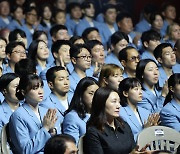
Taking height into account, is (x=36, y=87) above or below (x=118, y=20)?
below

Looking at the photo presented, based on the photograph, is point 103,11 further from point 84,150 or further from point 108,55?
point 84,150

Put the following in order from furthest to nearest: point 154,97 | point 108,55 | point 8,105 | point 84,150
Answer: point 108,55
point 154,97
point 8,105
point 84,150

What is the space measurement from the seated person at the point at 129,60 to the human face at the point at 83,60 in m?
0.39

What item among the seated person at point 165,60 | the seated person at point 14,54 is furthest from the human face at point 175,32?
the seated person at point 14,54

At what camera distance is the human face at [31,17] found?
299 inches

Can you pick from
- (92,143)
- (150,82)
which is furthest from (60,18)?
(92,143)

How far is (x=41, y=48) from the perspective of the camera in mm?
5875

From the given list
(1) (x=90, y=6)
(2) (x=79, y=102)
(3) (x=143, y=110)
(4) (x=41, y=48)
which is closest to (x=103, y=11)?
(1) (x=90, y=6)

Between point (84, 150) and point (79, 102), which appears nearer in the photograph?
point (84, 150)

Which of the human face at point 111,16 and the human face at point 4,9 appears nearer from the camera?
the human face at point 111,16

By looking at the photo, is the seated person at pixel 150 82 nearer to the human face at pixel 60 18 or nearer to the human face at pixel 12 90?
the human face at pixel 12 90

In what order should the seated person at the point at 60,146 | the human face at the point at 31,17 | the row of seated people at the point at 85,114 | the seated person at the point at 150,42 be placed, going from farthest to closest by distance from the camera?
the human face at the point at 31,17 → the seated person at the point at 150,42 → the row of seated people at the point at 85,114 → the seated person at the point at 60,146

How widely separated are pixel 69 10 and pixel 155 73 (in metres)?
3.31

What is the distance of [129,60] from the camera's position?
5680 mm
